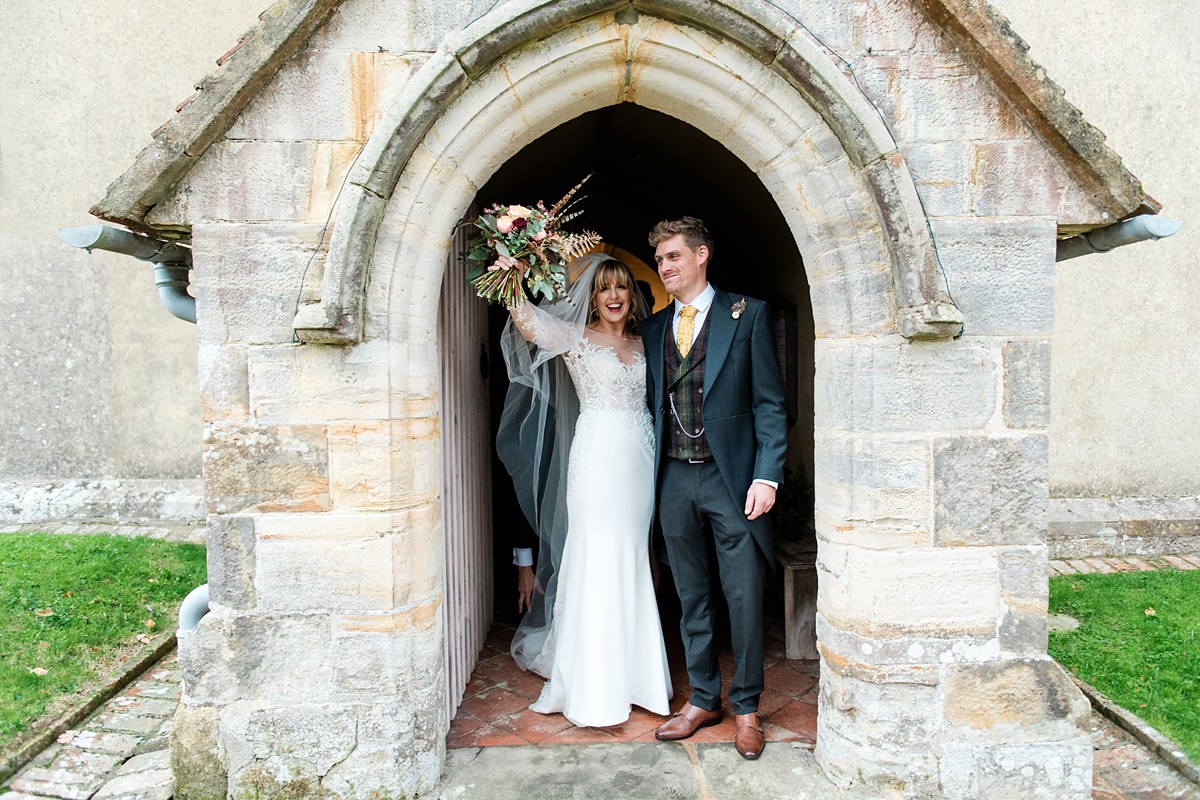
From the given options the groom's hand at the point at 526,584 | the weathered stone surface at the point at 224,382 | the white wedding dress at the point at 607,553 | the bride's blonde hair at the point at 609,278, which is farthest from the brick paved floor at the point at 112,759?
the bride's blonde hair at the point at 609,278

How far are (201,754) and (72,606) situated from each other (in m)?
2.44

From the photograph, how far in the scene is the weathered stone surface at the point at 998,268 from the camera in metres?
2.76

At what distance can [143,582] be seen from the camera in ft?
16.9

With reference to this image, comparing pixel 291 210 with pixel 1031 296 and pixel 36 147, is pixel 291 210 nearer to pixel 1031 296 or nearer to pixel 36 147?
pixel 1031 296

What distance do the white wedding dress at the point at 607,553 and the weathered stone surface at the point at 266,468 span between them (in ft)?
3.49

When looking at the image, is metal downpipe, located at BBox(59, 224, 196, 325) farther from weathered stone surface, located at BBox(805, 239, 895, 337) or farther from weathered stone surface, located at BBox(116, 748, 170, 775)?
weathered stone surface, located at BBox(805, 239, 895, 337)

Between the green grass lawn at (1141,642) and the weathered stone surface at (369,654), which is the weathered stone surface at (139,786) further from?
the green grass lawn at (1141,642)

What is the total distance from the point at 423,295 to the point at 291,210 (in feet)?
1.72

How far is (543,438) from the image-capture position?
12.9 feet

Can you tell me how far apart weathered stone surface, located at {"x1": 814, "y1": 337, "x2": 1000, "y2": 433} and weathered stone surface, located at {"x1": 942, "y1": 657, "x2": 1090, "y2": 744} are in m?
0.89

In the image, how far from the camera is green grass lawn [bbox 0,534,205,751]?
381cm

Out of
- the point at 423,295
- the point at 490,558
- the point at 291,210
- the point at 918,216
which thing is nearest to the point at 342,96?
the point at 291,210

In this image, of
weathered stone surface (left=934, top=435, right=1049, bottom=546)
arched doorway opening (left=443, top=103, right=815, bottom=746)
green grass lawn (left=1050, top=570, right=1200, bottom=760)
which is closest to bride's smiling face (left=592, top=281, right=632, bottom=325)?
arched doorway opening (left=443, top=103, right=815, bottom=746)

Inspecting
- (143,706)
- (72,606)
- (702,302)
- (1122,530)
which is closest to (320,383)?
(702,302)
